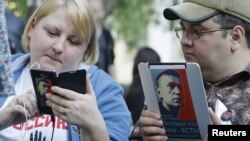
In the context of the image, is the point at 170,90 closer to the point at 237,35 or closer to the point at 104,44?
the point at 237,35

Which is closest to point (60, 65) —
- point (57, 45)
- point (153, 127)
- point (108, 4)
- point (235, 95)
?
point (57, 45)

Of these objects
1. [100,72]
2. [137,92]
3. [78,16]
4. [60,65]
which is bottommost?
[137,92]

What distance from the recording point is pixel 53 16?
406cm

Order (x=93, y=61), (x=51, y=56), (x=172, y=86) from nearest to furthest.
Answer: (x=172, y=86), (x=51, y=56), (x=93, y=61)

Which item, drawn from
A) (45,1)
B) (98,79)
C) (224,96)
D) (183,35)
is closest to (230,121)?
(224,96)

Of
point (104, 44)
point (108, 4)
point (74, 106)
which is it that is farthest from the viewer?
point (108, 4)

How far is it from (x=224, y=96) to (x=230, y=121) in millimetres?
152

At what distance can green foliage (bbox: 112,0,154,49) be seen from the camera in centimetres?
1599

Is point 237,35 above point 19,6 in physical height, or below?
above

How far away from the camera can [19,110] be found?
12.3 ft

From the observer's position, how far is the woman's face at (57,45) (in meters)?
3.97

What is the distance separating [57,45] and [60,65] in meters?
0.10

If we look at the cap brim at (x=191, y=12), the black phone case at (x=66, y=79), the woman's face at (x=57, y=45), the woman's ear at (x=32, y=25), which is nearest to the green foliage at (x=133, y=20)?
the woman's ear at (x=32, y=25)

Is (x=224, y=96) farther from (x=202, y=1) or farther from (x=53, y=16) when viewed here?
(x=53, y=16)
